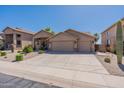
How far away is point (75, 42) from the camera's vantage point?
Answer: 21.2m

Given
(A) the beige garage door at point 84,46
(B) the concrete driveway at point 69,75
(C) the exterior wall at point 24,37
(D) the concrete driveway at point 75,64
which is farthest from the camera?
(C) the exterior wall at point 24,37

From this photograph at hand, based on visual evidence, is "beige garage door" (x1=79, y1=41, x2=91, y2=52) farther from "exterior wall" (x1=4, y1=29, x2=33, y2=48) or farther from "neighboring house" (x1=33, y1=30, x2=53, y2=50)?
"exterior wall" (x1=4, y1=29, x2=33, y2=48)

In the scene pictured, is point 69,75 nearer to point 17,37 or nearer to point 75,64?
point 75,64

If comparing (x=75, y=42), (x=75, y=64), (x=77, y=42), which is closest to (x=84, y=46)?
(x=77, y=42)

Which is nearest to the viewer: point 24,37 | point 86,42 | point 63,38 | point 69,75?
point 69,75

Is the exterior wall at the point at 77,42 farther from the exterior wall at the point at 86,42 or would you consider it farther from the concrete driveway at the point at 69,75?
the concrete driveway at the point at 69,75

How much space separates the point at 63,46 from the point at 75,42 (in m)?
2.53

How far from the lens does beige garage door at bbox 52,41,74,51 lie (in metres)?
21.1

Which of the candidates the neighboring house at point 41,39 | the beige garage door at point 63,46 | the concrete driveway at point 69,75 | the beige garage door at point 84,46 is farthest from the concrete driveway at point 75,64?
the neighboring house at point 41,39

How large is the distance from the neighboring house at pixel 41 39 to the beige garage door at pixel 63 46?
16.4 ft

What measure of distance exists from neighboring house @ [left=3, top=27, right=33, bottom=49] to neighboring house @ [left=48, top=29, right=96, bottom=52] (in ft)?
40.1

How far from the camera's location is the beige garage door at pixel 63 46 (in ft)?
69.3
